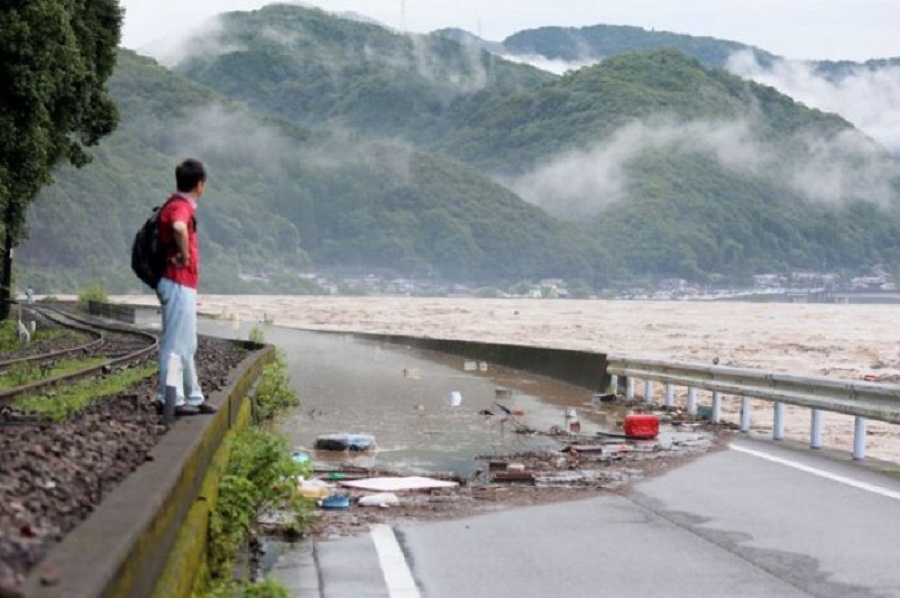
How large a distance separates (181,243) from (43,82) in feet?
83.1

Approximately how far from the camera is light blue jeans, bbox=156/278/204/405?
1220 centimetres

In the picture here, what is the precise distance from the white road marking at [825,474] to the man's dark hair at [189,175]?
21.1 ft

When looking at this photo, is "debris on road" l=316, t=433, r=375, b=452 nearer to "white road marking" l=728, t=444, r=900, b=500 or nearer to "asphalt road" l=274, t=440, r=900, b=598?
"white road marking" l=728, t=444, r=900, b=500

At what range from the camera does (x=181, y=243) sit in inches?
470

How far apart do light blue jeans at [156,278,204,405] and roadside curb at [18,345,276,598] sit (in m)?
0.51

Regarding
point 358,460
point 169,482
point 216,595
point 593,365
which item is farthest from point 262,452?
point 593,365

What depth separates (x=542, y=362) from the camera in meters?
36.4

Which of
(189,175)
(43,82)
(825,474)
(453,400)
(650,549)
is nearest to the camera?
(650,549)

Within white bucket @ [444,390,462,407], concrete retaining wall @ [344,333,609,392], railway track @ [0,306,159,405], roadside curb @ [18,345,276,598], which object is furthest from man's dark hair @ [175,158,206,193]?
concrete retaining wall @ [344,333,609,392]

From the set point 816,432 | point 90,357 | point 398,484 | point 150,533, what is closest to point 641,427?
point 816,432

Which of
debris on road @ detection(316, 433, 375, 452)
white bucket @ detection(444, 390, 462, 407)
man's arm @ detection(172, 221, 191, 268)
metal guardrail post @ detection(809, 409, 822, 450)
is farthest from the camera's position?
white bucket @ detection(444, 390, 462, 407)

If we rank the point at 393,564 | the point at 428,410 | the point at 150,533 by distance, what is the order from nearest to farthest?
the point at 150,533
the point at 393,564
the point at 428,410

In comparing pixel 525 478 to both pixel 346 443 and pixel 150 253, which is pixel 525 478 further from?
pixel 150 253

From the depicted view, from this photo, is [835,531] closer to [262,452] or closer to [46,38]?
[262,452]
